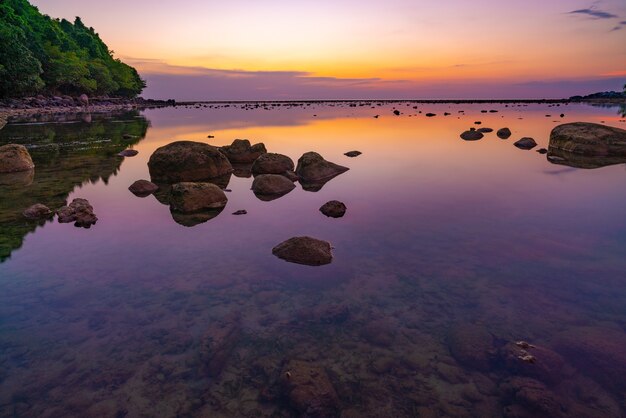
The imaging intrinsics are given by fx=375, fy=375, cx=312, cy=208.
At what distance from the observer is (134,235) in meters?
11.0

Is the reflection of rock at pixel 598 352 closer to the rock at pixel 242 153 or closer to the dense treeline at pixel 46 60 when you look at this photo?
the rock at pixel 242 153

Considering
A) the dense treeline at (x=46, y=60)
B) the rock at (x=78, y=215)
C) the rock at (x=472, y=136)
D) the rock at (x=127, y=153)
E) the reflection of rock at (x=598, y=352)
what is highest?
the dense treeline at (x=46, y=60)

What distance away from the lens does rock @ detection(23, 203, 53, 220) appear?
11.9m

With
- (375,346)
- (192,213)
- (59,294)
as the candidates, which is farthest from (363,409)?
(192,213)

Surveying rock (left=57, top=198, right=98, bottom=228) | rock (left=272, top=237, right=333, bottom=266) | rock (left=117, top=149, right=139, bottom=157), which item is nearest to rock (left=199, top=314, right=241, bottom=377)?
rock (left=272, top=237, right=333, bottom=266)

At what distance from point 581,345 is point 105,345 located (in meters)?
7.49

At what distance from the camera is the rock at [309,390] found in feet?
15.4

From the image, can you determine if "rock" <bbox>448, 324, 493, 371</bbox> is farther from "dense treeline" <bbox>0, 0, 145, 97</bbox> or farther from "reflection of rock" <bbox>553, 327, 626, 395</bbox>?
"dense treeline" <bbox>0, 0, 145, 97</bbox>

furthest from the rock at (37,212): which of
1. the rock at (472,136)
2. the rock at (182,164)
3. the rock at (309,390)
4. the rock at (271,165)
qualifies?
the rock at (472,136)

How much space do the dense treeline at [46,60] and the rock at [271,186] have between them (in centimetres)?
6356

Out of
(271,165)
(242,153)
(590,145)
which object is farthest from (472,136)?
(271,165)

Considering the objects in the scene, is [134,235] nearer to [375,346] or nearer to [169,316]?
[169,316]

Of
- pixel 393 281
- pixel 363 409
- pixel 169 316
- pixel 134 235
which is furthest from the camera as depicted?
pixel 134 235

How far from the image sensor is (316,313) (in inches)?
271
